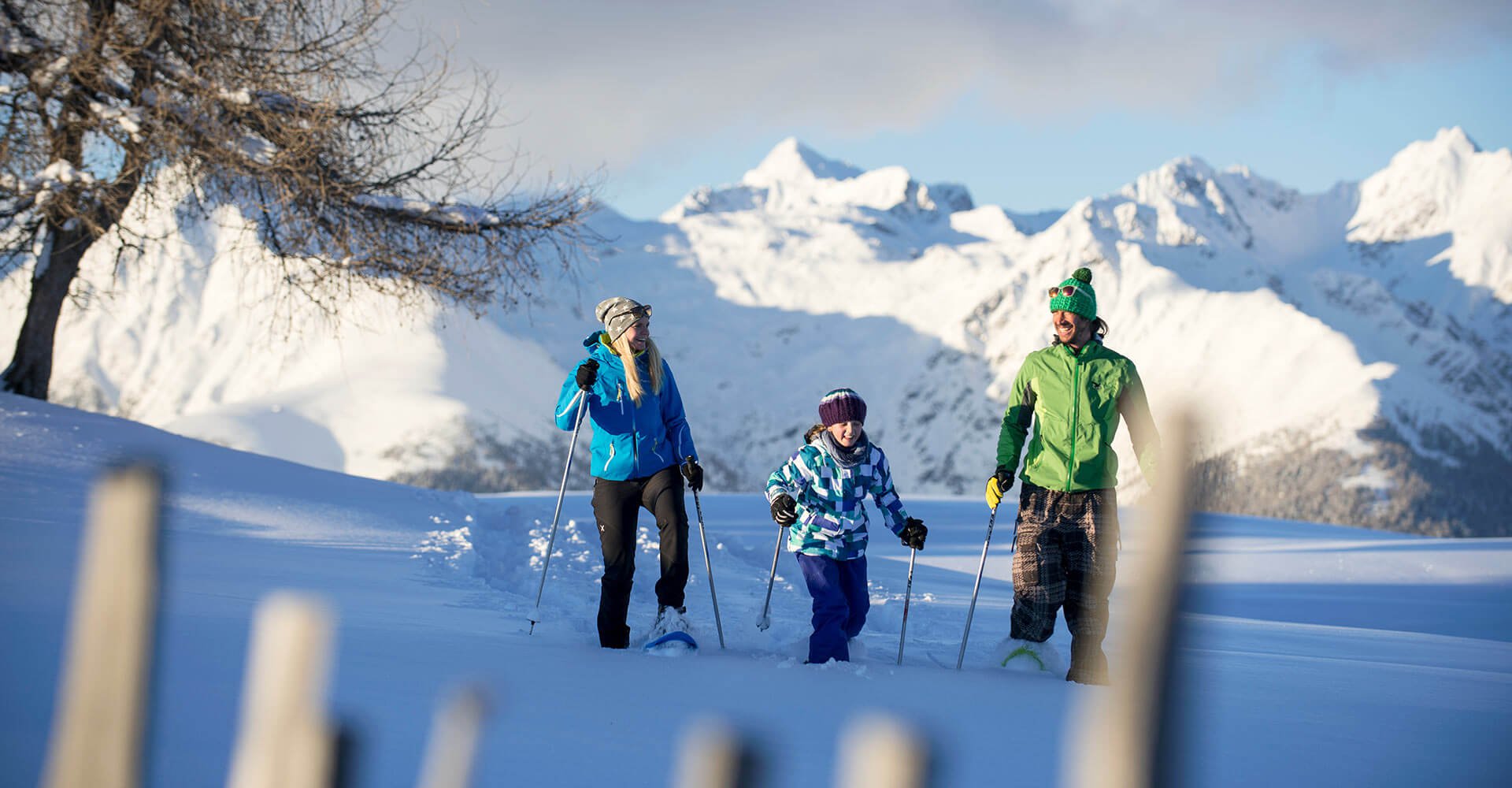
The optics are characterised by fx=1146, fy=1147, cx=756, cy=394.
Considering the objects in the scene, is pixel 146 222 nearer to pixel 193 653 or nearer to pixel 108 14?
pixel 108 14

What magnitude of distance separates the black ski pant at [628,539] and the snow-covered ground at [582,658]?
33 cm

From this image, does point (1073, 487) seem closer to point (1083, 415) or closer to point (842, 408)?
Answer: point (1083, 415)

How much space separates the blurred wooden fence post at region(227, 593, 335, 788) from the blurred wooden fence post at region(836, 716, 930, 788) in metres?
0.42

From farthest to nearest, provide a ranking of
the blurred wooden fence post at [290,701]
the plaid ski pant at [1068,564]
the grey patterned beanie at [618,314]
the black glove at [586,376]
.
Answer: the grey patterned beanie at [618,314] → the black glove at [586,376] → the plaid ski pant at [1068,564] → the blurred wooden fence post at [290,701]

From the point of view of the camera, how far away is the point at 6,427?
873cm

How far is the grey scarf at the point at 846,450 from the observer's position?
578 cm

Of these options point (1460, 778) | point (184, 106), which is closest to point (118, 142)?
point (184, 106)

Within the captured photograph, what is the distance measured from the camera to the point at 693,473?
5.95 m

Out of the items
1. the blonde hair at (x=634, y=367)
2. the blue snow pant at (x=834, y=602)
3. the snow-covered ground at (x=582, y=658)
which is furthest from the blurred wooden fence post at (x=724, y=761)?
the blonde hair at (x=634, y=367)

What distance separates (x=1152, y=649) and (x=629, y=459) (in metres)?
5.26

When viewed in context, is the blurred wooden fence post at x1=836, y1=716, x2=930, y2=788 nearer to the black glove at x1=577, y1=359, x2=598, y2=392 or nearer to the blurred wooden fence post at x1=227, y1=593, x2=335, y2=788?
the blurred wooden fence post at x1=227, y1=593, x2=335, y2=788

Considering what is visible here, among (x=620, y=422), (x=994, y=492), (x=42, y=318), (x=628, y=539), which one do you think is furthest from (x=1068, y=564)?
(x=42, y=318)

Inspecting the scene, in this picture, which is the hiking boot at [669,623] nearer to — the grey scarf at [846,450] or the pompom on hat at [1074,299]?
the grey scarf at [846,450]

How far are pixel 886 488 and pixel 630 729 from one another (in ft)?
8.62
